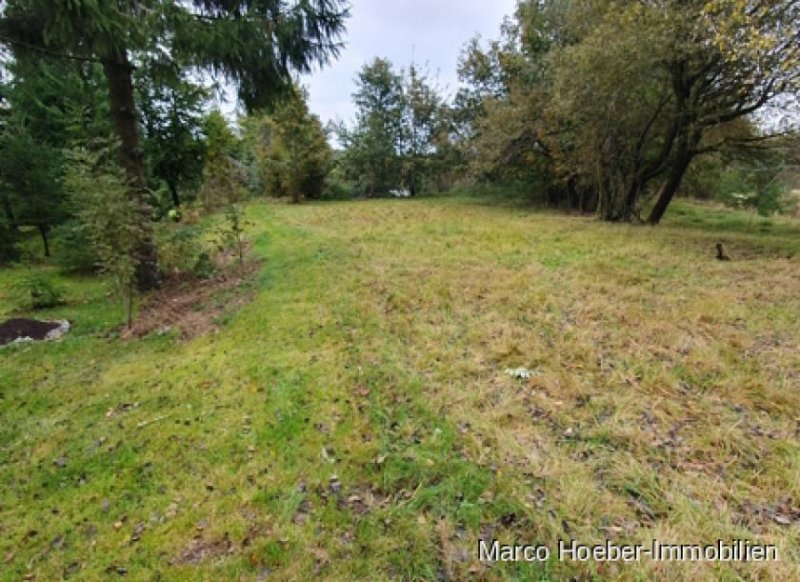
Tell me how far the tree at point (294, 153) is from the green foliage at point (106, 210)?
12608 mm

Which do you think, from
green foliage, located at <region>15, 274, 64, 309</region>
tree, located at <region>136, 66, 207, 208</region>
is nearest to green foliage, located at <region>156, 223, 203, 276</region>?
green foliage, located at <region>15, 274, 64, 309</region>

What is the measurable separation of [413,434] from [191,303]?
13.8ft

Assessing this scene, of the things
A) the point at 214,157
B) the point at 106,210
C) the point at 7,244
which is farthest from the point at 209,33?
the point at 214,157

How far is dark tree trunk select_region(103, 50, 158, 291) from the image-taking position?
5328 mm

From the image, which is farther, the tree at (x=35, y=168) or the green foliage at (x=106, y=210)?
the tree at (x=35, y=168)

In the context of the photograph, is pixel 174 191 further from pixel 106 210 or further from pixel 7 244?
pixel 106 210

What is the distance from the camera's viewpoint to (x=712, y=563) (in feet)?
5.48

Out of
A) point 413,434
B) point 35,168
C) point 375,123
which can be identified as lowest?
point 413,434

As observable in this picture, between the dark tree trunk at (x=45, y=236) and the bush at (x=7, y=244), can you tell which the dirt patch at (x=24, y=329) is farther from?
the dark tree trunk at (x=45, y=236)

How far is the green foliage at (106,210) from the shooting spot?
4109 millimetres

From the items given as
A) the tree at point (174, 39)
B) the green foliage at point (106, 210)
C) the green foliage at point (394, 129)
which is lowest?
the green foliage at point (106, 210)

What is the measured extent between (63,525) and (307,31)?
6080 mm

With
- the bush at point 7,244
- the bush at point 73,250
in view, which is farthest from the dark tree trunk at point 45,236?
the bush at point 73,250

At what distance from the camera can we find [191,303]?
543cm
